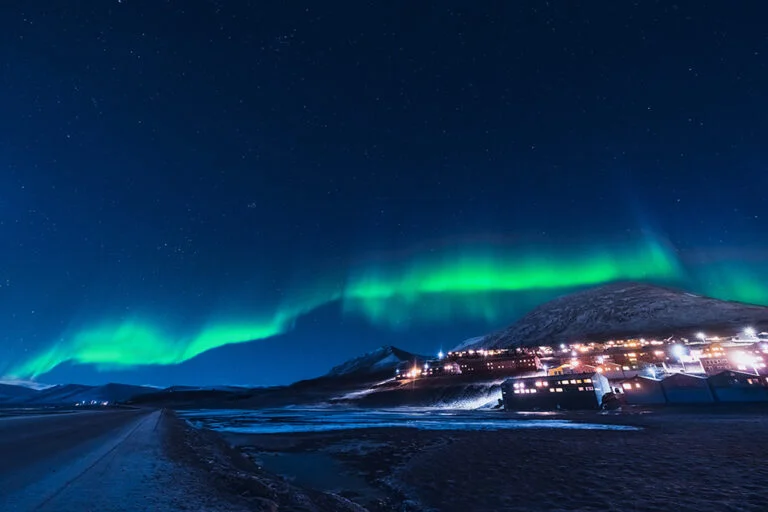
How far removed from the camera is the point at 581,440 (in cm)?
3203

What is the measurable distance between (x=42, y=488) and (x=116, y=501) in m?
2.95

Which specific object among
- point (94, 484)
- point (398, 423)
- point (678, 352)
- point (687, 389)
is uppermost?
point (678, 352)

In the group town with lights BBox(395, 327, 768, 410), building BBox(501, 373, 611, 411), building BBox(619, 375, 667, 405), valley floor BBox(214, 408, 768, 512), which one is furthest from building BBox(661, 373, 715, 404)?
valley floor BBox(214, 408, 768, 512)

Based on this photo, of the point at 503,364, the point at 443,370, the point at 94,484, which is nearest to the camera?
the point at 94,484

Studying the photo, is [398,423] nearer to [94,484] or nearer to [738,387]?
[94,484]

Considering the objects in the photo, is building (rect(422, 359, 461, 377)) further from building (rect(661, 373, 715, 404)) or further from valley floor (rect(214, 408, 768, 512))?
valley floor (rect(214, 408, 768, 512))

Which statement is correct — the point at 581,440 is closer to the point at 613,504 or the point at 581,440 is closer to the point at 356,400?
the point at 613,504

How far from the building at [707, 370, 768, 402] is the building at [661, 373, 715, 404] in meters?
1.52

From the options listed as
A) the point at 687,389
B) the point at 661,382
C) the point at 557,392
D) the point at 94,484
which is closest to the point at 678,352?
the point at 661,382

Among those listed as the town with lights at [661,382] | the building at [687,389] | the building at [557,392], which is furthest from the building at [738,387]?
the building at [557,392]

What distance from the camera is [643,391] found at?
3967 inches

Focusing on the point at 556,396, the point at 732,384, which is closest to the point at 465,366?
the point at 556,396

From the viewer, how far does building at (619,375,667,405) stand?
96.7m

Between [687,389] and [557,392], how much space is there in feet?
105
